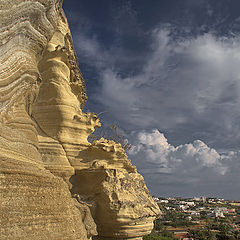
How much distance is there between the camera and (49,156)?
11164mm

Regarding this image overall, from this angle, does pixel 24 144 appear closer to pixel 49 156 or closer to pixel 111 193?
pixel 49 156

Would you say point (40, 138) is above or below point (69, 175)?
above

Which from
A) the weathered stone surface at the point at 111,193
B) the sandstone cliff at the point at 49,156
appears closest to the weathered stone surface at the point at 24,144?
the sandstone cliff at the point at 49,156

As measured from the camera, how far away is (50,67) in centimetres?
1193

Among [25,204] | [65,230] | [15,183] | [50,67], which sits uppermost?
[50,67]

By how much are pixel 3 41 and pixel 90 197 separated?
7.51m

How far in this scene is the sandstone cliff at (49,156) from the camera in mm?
5148

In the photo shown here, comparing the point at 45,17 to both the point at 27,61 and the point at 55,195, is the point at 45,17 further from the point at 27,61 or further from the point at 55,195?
the point at 55,195

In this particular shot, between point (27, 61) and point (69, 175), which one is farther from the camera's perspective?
point (69, 175)

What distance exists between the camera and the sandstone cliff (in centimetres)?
515

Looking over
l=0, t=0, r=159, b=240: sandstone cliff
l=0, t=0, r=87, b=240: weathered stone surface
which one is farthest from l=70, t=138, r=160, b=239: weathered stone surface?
l=0, t=0, r=87, b=240: weathered stone surface

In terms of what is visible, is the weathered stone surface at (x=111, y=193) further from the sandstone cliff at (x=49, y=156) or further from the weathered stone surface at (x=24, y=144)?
the weathered stone surface at (x=24, y=144)

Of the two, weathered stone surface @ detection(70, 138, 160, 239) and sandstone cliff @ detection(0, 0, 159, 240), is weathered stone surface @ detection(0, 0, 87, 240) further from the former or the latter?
weathered stone surface @ detection(70, 138, 160, 239)

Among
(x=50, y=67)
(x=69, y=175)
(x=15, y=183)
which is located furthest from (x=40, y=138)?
(x=15, y=183)
